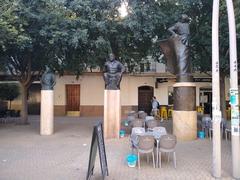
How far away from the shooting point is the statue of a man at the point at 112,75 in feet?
48.3

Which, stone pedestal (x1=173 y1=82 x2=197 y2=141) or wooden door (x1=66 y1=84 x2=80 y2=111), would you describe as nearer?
stone pedestal (x1=173 y1=82 x2=197 y2=141)

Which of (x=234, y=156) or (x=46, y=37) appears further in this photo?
(x=46, y=37)

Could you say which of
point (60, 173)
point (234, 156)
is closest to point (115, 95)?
point (60, 173)

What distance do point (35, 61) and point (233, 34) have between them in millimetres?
14564

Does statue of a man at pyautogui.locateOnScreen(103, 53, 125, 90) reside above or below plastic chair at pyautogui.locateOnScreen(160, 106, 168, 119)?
above

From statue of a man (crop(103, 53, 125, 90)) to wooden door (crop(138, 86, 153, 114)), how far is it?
14514mm

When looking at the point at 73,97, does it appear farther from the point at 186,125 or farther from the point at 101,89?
the point at 186,125

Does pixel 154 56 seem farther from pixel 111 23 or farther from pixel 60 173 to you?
pixel 60 173

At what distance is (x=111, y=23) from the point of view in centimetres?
1656

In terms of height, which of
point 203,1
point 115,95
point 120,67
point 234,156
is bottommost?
point 234,156

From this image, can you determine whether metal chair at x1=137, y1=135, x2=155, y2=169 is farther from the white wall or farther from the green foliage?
the green foliage

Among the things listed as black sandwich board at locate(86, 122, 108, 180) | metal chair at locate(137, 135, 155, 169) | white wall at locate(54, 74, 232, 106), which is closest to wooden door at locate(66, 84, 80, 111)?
white wall at locate(54, 74, 232, 106)

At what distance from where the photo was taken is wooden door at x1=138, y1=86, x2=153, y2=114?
96.2 ft

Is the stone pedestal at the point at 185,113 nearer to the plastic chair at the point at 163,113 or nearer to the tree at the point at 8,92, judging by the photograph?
the plastic chair at the point at 163,113
